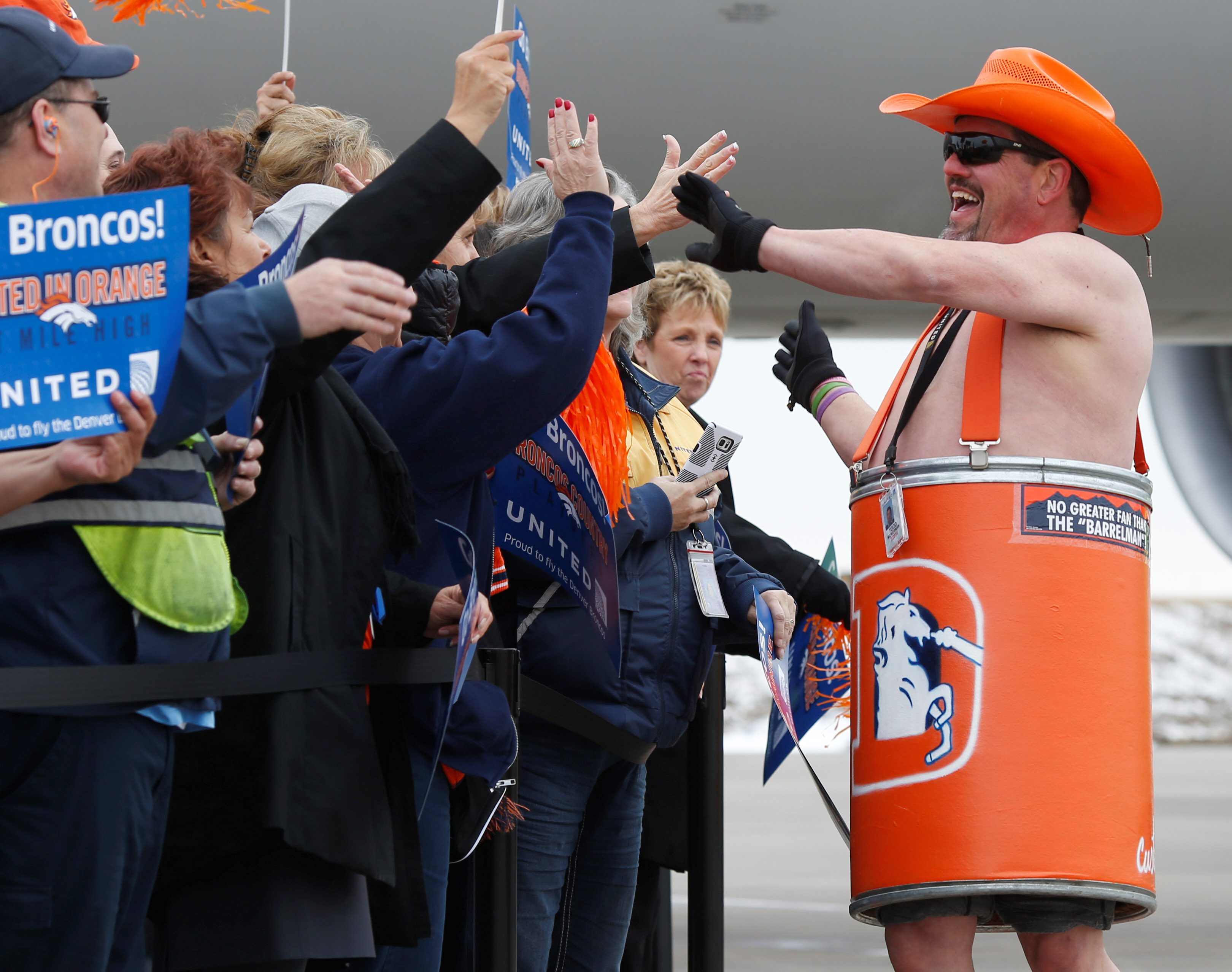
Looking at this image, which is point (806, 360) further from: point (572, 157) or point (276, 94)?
point (276, 94)

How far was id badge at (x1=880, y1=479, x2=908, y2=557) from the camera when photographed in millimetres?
2334

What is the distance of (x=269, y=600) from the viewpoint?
180 cm

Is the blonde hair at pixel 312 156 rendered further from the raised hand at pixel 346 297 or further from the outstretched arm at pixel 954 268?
the raised hand at pixel 346 297

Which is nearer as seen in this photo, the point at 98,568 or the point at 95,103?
the point at 98,568

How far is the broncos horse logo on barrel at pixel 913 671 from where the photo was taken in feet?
7.39

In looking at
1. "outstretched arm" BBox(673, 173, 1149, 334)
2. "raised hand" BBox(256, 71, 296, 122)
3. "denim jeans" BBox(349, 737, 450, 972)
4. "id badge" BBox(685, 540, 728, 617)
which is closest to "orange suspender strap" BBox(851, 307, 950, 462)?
"outstretched arm" BBox(673, 173, 1149, 334)

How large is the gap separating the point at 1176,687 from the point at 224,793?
1698cm

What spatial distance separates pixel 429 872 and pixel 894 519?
0.87 m

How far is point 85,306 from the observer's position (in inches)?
57.8

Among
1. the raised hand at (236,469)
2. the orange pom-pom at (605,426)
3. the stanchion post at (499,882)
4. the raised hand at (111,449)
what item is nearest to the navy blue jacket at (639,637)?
the orange pom-pom at (605,426)

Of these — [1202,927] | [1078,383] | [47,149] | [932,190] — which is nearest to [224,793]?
[47,149]

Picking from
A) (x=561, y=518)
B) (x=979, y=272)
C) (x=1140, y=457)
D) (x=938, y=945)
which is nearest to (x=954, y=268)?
(x=979, y=272)

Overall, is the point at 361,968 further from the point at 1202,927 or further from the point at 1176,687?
the point at 1176,687

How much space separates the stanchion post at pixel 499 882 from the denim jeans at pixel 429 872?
0.67 feet
